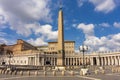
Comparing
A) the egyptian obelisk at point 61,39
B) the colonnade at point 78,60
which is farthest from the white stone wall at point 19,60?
the egyptian obelisk at point 61,39

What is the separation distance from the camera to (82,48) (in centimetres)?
4134

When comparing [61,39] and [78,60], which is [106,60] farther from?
[61,39]

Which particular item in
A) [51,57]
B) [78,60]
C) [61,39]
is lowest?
[78,60]

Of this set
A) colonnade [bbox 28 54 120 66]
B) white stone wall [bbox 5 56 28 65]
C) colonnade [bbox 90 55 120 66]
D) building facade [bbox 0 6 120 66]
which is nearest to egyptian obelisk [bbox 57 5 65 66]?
building facade [bbox 0 6 120 66]

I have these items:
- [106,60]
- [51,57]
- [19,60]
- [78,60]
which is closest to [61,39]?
[106,60]

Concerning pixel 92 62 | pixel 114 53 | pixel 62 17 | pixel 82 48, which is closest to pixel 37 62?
pixel 92 62

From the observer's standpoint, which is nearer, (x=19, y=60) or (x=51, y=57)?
(x=51, y=57)

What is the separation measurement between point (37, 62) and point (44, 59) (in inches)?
157

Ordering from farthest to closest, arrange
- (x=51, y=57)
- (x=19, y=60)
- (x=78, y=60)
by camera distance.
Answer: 1. (x=19, y=60)
2. (x=78, y=60)
3. (x=51, y=57)

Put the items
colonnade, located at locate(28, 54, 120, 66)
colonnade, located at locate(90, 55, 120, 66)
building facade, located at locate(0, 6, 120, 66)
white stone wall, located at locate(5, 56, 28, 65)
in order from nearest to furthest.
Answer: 1. colonnade, located at locate(90, 55, 120, 66)
2. colonnade, located at locate(28, 54, 120, 66)
3. building facade, located at locate(0, 6, 120, 66)
4. white stone wall, located at locate(5, 56, 28, 65)

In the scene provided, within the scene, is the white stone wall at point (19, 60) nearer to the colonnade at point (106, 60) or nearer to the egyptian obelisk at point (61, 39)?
the colonnade at point (106, 60)

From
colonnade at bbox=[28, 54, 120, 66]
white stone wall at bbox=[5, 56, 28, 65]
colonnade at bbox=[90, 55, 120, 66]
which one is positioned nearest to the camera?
colonnade at bbox=[90, 55, 120, 66]

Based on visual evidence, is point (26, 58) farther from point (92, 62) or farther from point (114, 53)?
point (114, 53)

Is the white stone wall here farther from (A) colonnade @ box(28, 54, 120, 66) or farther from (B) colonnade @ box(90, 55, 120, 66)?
(B) colonnade @ box(90, 55, 120, 66)
